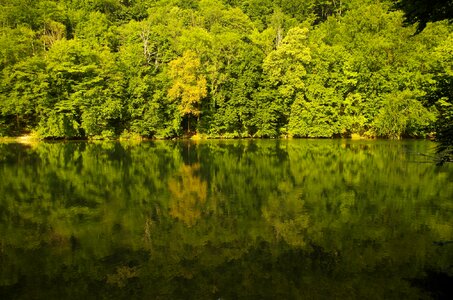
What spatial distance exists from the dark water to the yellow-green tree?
27903mm

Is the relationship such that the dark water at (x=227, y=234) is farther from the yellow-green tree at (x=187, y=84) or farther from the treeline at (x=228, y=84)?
the yellow-green tree at (x=187, y=84)

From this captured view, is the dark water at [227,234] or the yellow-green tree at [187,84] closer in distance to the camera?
the dark water at [227,234]

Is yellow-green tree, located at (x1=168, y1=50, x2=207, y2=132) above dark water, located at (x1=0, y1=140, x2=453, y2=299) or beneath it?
above

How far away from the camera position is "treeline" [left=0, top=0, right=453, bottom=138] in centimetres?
5009

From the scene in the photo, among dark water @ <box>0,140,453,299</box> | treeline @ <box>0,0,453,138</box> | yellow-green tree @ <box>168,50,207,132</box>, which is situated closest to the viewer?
dark water @ <box>0,140,453,299</box>

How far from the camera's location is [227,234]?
1305 centimetres

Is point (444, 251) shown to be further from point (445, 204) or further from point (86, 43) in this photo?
point (86, 43)

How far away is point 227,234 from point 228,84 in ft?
147

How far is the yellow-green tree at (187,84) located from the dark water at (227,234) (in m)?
27.9

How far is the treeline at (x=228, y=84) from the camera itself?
164ft

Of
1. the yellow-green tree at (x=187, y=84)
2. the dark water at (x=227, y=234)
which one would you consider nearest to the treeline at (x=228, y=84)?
the yellow-green tree at (x=187, y=84)

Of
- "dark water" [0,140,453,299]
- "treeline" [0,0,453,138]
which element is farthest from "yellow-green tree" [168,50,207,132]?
"dark water" [0,140,453,299]

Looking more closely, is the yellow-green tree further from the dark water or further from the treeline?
the dark water

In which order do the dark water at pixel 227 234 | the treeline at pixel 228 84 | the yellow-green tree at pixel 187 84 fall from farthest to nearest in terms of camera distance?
the yellow-green tree at pixel 187 84
the treeline at pixel 228 84
the dark water at pixel 227 234
